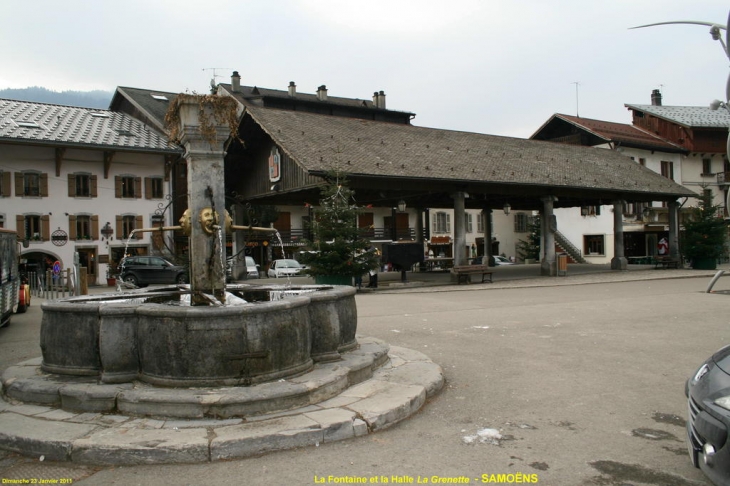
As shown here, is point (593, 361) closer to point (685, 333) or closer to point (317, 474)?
point (685, 333)

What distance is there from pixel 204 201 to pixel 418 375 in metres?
3.10

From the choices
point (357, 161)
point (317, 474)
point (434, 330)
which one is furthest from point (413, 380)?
point (357, 161)

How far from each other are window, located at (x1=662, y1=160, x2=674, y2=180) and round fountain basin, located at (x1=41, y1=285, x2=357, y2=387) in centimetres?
4441

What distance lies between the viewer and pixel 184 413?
496 cm

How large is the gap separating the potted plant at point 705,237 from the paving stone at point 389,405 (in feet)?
99.9

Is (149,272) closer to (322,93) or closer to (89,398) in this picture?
(89,398)

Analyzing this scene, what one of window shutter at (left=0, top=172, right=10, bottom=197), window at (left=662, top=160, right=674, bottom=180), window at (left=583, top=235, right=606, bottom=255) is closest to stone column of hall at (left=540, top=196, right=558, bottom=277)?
window at (left=583, top=235, right=606, bottom=255)

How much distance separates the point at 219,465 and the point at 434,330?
22.9 ft

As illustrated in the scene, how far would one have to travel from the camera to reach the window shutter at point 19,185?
30438mm

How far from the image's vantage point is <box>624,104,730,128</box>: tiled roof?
144 feet

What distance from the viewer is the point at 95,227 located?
32.4 metres

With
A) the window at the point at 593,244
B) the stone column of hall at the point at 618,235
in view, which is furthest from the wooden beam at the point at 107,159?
the window at the point at 593,244

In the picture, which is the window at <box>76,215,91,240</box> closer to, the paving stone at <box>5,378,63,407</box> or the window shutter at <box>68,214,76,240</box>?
the window shutter at <box>68,214,76,240</box>

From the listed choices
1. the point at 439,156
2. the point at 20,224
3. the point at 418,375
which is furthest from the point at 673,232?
the point at 20,224
